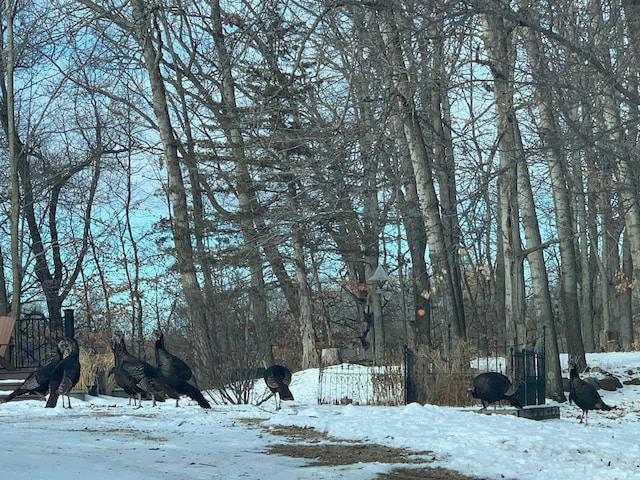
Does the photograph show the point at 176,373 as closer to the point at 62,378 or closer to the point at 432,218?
the point at 62,378

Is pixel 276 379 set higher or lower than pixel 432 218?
lower

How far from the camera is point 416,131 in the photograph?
20.5 meters

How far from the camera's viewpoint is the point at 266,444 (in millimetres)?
10109

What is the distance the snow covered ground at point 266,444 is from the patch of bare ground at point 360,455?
0.50 feet

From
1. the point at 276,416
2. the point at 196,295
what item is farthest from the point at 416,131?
the point at 276,416

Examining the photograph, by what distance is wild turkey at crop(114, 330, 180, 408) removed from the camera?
15.3 m

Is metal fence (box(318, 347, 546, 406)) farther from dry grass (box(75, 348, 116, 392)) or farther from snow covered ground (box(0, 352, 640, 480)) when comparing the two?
dry grass (box(75, 348, 116, 392))

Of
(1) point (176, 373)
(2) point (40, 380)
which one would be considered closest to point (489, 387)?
(1) point (176, 373)

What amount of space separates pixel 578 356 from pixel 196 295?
11237 millimetres

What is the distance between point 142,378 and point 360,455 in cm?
721

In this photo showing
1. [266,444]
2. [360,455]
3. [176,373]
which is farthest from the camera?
[176,373]

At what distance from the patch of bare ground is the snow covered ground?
15 centimetres

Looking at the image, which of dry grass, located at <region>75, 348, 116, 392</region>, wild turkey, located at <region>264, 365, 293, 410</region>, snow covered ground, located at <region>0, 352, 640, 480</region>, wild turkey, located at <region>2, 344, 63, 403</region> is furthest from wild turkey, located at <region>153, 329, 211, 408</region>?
dry grass, located at <region>75, 348, 116, 392</region>

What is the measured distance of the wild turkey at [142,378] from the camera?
15312mm
